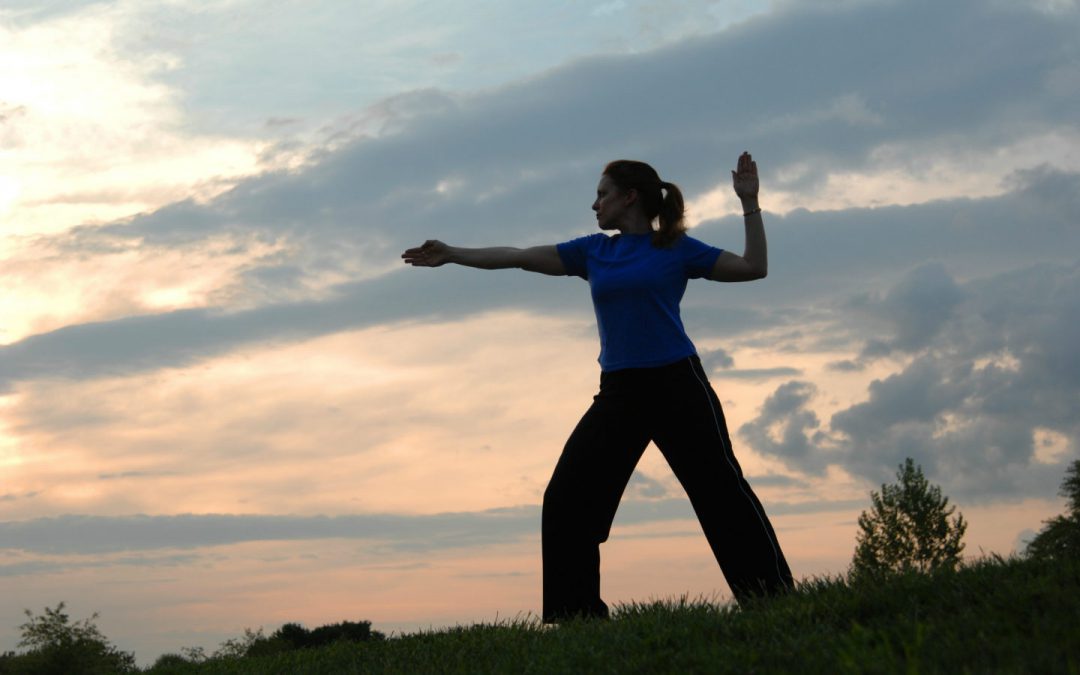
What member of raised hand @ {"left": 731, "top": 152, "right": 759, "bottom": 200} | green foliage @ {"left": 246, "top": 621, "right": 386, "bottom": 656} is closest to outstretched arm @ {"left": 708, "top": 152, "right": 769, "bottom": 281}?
raised hand @ {"left": 731, "top": 152, "right": 759, "bottom": 200}

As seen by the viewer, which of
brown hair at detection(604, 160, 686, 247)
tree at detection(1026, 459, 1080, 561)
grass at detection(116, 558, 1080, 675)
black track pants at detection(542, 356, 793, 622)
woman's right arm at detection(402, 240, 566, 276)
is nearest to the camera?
grass at detection(116, 558, 1080, 675)

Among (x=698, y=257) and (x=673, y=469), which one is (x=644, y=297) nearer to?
(x=698, y=257)

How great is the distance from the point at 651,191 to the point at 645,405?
5.52 ft

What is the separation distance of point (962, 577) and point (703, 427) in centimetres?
203

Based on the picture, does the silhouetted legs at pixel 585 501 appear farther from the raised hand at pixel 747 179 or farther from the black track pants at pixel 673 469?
the raised hand at pixel 747 179

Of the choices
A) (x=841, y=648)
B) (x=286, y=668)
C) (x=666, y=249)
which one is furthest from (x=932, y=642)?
(x=286, y=668)

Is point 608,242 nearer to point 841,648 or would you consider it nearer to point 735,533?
point 735,533

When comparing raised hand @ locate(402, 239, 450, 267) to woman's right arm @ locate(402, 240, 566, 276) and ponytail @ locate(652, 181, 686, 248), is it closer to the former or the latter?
woman's right arm @ locate(402, 240, 566, 276)

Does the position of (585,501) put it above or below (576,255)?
below

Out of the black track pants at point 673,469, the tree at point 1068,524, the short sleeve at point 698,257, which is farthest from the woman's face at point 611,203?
the tree at point 1068,524

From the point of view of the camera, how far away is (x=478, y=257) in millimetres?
8875

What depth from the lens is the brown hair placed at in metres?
8.44

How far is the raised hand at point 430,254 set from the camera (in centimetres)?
885

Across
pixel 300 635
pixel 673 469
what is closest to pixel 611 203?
pixel 673 469
